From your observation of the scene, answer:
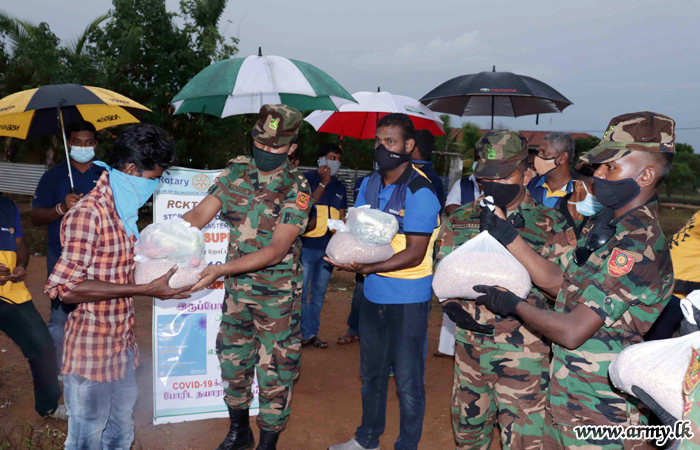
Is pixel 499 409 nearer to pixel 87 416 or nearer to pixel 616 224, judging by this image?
pixel 616 224

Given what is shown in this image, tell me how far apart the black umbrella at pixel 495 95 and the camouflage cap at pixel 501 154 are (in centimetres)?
230

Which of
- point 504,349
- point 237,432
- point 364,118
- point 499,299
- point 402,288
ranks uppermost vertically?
point 364,118

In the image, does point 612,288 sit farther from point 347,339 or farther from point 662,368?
point 347,339

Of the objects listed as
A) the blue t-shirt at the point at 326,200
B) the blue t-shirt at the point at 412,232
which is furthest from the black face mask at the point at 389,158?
the blue t-shirt at the point at 326,200

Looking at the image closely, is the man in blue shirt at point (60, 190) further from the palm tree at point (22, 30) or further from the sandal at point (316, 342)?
the palm tree at point (22, 30)

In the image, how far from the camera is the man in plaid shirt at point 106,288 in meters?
2.29

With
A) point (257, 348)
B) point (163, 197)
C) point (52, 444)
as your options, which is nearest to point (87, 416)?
point (257, 348)

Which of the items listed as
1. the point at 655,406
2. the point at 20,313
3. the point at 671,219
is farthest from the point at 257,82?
the point at 671,219

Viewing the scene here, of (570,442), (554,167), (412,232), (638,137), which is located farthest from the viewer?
(554,167)

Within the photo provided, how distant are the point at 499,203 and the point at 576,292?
2.24 feet

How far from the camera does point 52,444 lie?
3.54 meters

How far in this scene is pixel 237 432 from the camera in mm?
3561

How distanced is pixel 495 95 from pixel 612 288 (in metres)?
3.72

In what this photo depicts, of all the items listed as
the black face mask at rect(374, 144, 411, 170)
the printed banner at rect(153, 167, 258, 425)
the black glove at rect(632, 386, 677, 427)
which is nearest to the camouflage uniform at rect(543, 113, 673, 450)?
the black glove at rect(632, 386, 677, 427)
